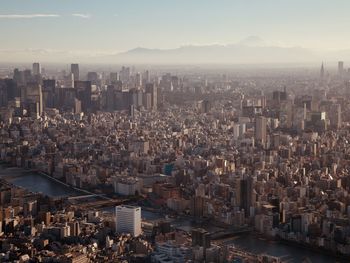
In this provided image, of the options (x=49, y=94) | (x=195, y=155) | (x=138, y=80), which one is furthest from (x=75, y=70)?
(x=195, y=155)

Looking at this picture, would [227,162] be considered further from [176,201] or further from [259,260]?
[259,260]

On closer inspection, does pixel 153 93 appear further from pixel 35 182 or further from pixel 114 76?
pixel 35 182

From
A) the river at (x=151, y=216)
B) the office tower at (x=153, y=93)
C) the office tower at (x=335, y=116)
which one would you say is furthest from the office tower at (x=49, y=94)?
the office tower at (x=335, y=116)

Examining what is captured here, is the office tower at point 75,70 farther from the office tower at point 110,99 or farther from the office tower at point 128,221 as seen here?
the office tower at point 128,221

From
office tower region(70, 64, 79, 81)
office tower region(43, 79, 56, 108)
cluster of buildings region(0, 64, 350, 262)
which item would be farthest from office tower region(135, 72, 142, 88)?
office tower region(43, 79, 56, 108)

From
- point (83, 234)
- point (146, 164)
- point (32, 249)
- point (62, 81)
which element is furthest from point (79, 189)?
point (62, 81)

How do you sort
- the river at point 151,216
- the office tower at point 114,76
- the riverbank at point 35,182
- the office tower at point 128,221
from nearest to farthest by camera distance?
the river at point 151,216 < the office tower at point 128,221 < the riverbank at point 35,182 < the office tower at point 114,76
